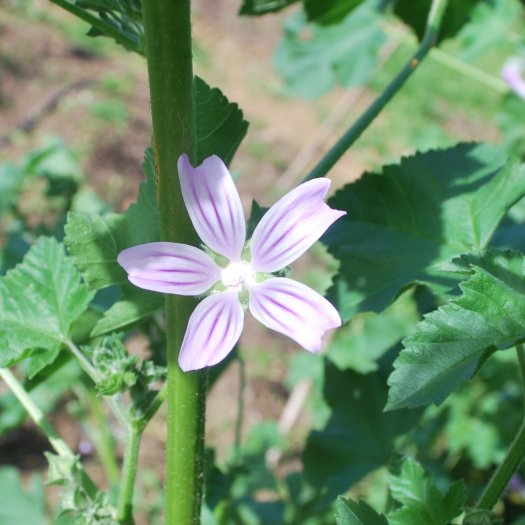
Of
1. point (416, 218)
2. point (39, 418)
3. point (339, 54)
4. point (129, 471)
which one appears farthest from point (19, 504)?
point (339, 54)

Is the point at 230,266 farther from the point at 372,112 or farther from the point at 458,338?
the point at 372,112

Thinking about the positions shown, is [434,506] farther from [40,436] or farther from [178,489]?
[40,436]

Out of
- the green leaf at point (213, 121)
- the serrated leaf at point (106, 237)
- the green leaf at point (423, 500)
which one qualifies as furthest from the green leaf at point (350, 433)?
the green leaf at point (213, 121)

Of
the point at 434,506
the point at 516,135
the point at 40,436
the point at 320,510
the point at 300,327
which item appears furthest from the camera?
the point at 40,436

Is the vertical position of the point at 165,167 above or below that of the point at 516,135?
above

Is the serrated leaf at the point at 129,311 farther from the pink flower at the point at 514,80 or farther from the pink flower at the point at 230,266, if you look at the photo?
the pink flower at the point at 514,80

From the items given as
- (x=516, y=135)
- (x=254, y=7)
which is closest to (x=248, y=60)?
(x=516, y=135)

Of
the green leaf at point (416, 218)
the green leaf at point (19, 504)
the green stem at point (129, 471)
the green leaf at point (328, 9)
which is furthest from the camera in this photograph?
the green leaf at point (19, 504)
